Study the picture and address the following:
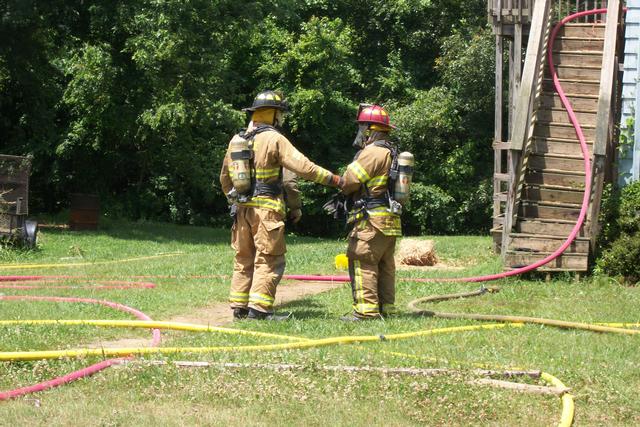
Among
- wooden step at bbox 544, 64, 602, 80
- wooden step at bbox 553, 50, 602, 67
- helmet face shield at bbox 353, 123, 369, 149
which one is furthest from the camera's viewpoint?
wooden step at bbox 553, 50, 602, 67

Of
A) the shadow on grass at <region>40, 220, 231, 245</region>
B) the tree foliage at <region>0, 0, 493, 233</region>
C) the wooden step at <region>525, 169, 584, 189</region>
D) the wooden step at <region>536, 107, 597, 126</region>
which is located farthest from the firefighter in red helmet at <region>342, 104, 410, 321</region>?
the tree foliage at <region>0, 0, 493, 233</region>

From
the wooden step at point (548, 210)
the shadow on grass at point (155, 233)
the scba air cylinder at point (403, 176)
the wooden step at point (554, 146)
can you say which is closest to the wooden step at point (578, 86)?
the wooden step at point (554, 146)

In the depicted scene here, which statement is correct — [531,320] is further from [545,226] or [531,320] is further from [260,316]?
[545,226]

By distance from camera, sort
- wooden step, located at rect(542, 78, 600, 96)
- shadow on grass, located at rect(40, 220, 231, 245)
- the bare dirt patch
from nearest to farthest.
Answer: the bare dirt patch, wooden step, located at rect(542, 78, 600, 96), shadow on grass, located at rect(40, 220, 231, 245)

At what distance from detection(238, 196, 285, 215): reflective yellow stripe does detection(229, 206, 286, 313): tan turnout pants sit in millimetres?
39

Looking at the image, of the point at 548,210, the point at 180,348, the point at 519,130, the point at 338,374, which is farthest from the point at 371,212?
the point at 548,210

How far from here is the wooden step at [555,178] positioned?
12.8 metres

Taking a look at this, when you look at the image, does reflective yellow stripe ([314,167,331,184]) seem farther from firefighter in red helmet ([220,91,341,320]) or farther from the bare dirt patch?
the bare dirt patch

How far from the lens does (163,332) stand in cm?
827

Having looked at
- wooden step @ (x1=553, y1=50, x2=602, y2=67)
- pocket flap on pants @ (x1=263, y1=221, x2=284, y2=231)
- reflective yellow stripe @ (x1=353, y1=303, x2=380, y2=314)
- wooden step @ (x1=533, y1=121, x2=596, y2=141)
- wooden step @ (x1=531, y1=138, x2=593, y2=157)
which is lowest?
reflective yellow stripe @ (x1=353, y1=303, x2=380, y2=314)

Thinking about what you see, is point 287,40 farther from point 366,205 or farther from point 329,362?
point 329,362

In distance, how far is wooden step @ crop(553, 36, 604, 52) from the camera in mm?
14438

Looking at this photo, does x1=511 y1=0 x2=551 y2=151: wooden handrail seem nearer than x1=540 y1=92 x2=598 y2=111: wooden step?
Yes

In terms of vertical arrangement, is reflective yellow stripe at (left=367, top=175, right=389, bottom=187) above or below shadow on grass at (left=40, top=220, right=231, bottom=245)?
above
